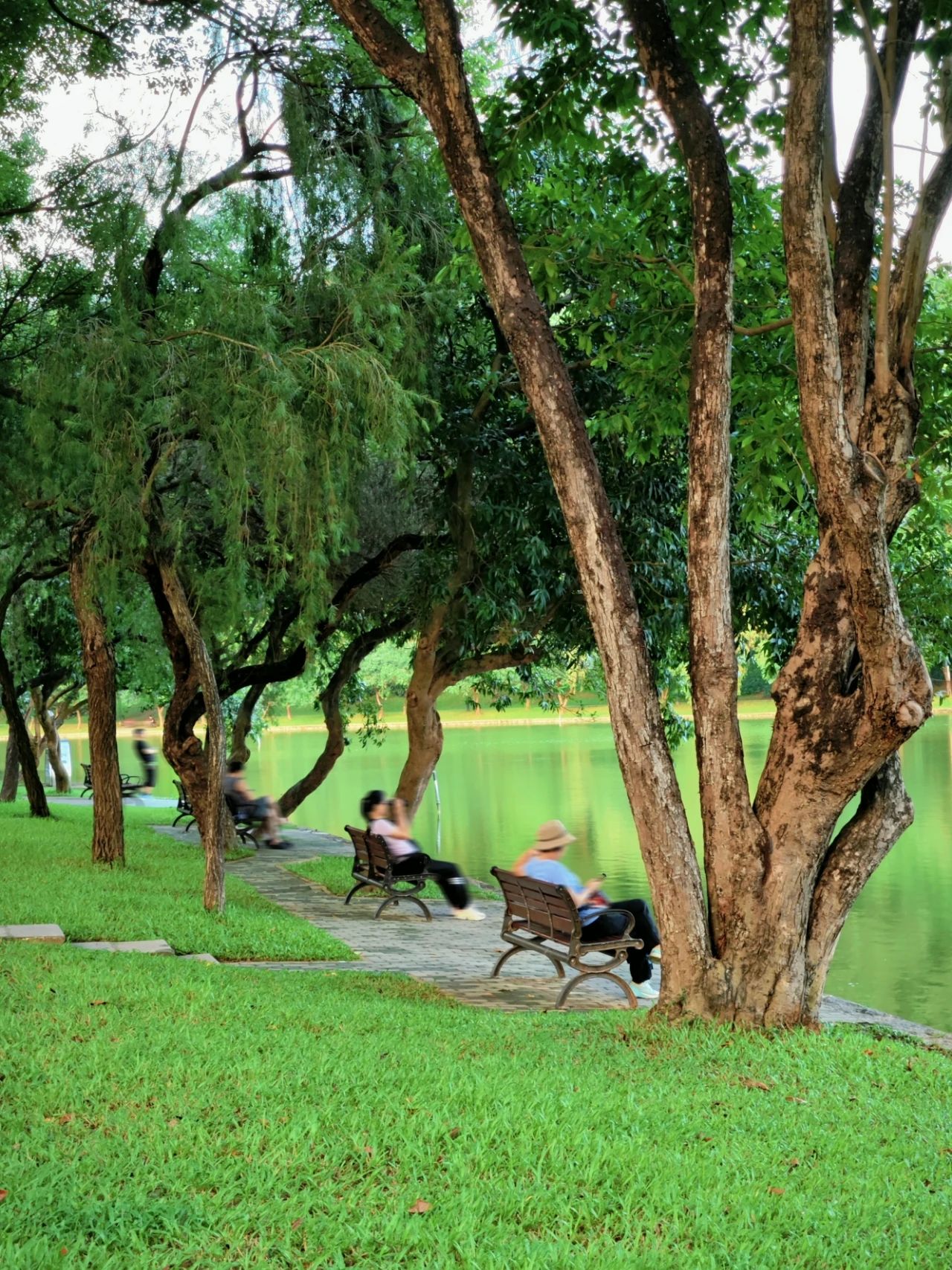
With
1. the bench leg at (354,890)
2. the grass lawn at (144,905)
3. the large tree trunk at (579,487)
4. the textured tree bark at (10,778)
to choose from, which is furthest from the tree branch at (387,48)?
the textured tree bark at (10,778)

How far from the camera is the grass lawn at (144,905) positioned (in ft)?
32.3

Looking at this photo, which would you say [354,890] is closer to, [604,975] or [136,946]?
[136,946]

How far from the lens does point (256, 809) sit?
20.0 meters

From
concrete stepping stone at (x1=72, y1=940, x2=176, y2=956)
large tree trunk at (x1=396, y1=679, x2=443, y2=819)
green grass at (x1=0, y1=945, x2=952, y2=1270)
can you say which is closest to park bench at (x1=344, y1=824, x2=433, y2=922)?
large tree trunk at (x1=396, y1=679, x2=443, y2=819)

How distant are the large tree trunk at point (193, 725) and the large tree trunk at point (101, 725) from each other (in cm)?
72

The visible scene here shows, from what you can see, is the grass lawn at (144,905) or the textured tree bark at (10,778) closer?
the grass lawn at (144,905)

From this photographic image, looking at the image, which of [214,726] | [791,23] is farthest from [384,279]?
[791,23]

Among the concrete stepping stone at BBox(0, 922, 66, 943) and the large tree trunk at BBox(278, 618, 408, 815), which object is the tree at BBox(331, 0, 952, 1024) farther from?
the large tree trunk at BBox(278, 618, 408, 815)

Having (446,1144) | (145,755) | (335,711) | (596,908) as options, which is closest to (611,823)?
(335,711)

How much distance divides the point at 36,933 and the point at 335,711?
10.6m

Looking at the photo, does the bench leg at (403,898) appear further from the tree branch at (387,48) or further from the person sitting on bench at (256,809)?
the tree branch at (387,48)

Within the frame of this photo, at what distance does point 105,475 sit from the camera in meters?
10.6

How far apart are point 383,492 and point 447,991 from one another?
24.5 feet

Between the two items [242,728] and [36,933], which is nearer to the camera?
[36,933]
